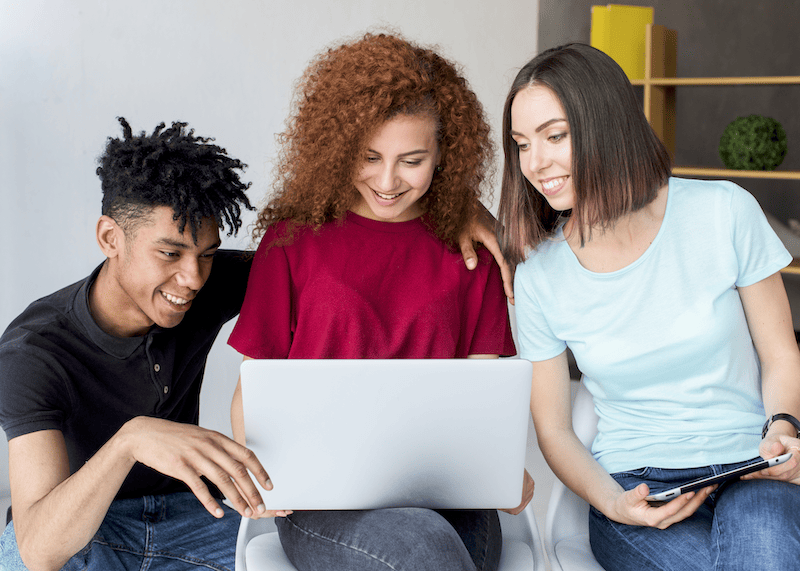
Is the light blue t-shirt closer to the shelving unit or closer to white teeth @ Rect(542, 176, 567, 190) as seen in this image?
white teeth @ Rect(542, 176, 567, 190)

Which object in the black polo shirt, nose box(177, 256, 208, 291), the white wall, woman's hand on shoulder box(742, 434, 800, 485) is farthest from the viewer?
the white wall

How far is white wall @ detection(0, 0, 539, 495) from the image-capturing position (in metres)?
2.09

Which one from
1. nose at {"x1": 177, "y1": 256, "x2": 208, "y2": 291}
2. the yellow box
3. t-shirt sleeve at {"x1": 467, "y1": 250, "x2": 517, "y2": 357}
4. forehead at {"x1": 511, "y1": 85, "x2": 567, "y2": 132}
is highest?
the yellow box

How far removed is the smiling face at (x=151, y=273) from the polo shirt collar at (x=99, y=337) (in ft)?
0.08

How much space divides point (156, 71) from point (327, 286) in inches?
49.9

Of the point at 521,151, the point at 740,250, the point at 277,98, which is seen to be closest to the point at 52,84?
the point at 277,98

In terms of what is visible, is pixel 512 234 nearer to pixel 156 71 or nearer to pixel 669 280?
pixel 669 280

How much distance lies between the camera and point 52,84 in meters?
2.11

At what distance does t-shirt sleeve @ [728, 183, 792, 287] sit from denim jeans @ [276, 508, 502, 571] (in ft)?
2.00

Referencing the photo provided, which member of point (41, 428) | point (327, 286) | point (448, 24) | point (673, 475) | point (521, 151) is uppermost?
point (448, 24)

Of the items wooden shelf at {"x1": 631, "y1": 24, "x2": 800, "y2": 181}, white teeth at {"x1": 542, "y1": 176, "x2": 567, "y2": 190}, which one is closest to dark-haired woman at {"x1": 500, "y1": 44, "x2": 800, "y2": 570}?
white teeth at {"x1": 542, "y1": 176, "x2": 567, "y2": 190}

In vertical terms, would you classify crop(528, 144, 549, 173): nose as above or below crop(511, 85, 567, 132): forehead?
below

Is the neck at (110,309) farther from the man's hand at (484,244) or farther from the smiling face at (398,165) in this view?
the man's hand at (484,244)

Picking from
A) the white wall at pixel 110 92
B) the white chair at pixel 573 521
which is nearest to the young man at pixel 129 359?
the white chair at pixel 573 521
